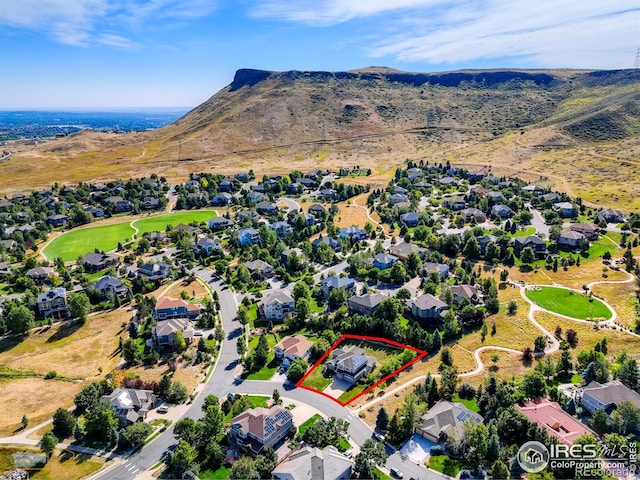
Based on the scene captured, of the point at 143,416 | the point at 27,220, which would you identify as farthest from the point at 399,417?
the point at 27,220

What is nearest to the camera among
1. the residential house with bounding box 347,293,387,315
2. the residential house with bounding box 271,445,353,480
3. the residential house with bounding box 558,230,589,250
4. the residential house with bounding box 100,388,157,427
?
the residential house with bounding box 271,445,353,480

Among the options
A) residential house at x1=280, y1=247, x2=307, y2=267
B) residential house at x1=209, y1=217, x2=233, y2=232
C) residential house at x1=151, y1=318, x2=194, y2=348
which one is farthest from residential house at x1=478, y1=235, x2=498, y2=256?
residential house at x1=209, y1=217, x2=233, y2=232

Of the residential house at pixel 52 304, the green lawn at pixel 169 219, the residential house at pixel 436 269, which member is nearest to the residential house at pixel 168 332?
the residential house at pixel 52 304

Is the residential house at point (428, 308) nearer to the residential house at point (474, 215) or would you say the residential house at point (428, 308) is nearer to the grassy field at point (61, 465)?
the grassy field at point (61, 465)

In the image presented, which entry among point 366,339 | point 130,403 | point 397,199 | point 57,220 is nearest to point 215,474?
point 130,403

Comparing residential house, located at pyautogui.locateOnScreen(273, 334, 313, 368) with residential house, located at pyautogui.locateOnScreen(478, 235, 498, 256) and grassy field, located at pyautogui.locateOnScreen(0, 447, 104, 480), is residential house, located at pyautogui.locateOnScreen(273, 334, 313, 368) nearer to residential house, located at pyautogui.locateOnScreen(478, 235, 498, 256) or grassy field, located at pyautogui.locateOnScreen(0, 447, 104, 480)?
grassy field, located at pyautogui.locateOnScreen(0, 447, 104, 480)

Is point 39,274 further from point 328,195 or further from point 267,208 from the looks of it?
point 328,195

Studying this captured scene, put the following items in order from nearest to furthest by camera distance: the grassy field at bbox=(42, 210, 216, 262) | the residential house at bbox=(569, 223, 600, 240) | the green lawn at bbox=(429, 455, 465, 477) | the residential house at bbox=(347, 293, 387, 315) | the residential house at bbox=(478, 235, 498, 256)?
the green lawn at bbox=(429, 455, 465, 477), the residential house at bbox=(347, 293, 387, 315), the residential house at bbox=(478, 235, 498, 256), the residential house at bbox=(569, 223, 600, 240), the grassy field at bbox=(42, 210, 216, 262)
